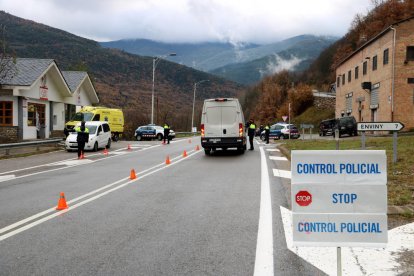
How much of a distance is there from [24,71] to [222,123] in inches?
763

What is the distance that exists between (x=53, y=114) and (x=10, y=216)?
32.2 m

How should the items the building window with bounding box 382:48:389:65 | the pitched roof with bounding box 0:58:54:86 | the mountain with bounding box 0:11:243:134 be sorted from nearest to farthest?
the pitched roof with bounding box 0:58:54:86 → the building window with bounding box 382:48:389:65 → the mountain with bounding box 0:11:243:134

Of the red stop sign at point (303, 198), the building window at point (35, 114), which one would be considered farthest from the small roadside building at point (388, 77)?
the red stop sign at point (303, 198)

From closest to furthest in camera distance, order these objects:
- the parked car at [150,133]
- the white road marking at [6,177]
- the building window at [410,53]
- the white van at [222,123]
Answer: the white road marking at [6,177] < the white van at [222,123] < the building window at [410,53] < the parked car at [150,133]

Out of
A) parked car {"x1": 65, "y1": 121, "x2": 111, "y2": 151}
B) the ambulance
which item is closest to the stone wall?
the ambulance

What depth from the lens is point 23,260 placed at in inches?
206

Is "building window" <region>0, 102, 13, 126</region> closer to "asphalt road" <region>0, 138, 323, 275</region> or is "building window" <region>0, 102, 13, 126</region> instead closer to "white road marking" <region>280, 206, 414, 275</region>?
"asphalt road" <region>0, 138, 323, 275</region>

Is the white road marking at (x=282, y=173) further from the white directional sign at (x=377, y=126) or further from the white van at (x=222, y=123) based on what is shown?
the white van at (x=222, y=123)

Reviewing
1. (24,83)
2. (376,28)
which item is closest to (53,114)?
(24,83)

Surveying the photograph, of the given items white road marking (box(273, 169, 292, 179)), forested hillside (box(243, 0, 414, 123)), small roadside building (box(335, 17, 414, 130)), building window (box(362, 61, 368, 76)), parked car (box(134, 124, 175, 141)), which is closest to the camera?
white road marking (box(273, 169, 292, 179))

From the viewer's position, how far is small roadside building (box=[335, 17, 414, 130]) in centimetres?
3391

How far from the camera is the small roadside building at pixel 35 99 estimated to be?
1235 inches

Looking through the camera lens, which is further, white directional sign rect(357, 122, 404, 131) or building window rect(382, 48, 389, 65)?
building window rect(382, 48, 389, 65)

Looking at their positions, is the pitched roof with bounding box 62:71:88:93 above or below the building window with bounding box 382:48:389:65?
below
